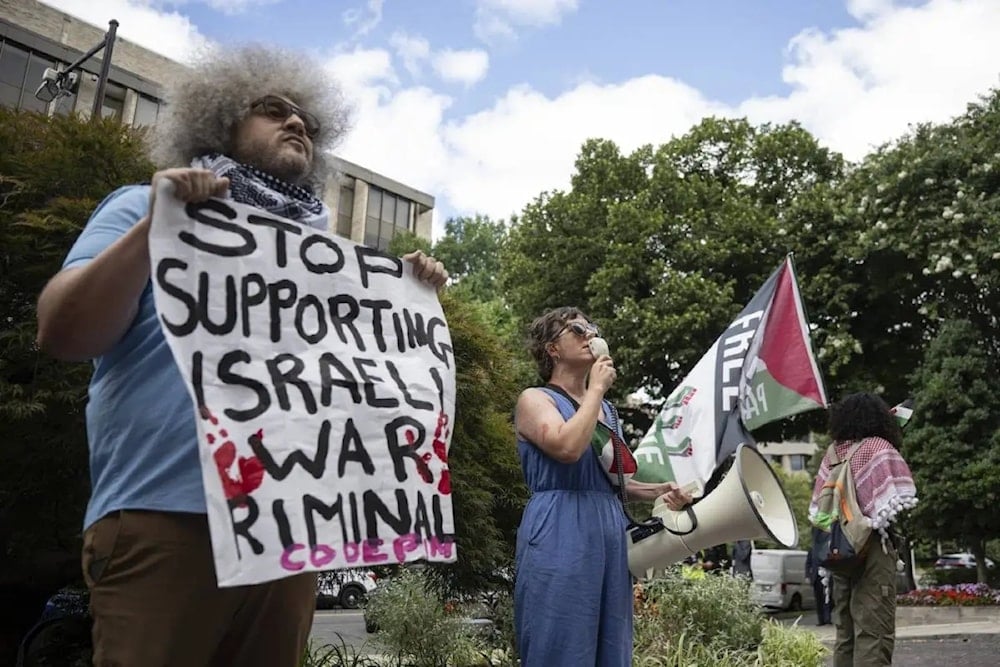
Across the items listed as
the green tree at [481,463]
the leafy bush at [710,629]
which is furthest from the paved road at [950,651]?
the green tree at [481,463]

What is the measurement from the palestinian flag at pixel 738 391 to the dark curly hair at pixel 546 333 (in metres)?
1.61

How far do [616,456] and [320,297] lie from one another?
141 cm

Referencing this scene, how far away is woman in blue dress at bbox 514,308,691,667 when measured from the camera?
260 cm

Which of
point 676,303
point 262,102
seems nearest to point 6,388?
point 262,102

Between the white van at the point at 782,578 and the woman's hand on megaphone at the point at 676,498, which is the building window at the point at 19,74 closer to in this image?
the white van at the point at 782,578

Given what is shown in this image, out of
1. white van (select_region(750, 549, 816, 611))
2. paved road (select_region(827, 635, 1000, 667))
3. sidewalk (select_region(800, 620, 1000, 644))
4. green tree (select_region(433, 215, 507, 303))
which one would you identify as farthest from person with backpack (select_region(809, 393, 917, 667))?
green tree (select_region(433, 215, 507, 303))

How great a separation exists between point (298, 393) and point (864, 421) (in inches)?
167

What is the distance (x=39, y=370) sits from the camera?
3605 millimetres

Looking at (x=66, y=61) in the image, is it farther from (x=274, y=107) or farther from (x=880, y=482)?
(x=274, y=107)

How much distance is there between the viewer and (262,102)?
6.72 feet

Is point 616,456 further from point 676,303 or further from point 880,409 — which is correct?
point 676,303

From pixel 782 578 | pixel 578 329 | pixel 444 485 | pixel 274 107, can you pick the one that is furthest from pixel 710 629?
pixel 782 578

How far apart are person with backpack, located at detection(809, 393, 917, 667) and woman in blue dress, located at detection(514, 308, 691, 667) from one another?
2383 mm

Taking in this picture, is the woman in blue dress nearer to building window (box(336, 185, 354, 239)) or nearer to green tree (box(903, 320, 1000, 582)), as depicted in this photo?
green tree (box(903, 320, 1000, 582))
